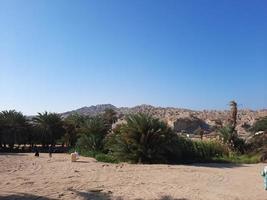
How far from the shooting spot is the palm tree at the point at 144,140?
2284 centimetres

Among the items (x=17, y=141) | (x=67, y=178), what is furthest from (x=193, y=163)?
(x=17, y=141)

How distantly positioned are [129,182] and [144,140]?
7.44 meters

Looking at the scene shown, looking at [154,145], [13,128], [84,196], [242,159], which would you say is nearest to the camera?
[84,196]

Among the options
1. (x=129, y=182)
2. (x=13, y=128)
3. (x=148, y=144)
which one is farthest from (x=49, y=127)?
(x=129, y=182)

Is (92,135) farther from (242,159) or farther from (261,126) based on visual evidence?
(261,126)

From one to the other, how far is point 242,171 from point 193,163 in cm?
418

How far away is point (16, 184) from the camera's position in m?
15.1

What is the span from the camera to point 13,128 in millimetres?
39812

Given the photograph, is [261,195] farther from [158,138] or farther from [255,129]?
[255,129]

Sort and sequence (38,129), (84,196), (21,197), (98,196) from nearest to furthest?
1. (21,197)
2. (84,196)
3. (98,196)
4. (38,129)

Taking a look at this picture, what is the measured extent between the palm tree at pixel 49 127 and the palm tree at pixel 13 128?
6.35 ft

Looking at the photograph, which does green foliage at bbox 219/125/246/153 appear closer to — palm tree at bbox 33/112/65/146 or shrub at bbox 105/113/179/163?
shrub at bbox 105/113/179/163

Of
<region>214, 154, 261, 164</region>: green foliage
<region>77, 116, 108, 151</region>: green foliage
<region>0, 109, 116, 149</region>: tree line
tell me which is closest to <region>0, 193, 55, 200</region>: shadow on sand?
<region>214, 154, 261, 164</region>: green foliage

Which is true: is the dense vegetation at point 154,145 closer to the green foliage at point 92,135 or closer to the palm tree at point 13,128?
the green foliage at point 92,135
